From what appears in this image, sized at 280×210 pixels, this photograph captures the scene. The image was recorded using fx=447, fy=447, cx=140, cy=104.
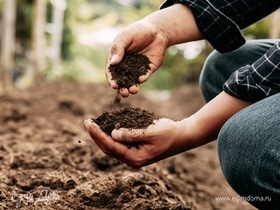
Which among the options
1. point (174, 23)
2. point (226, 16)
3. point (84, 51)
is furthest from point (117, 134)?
point (84, 51)

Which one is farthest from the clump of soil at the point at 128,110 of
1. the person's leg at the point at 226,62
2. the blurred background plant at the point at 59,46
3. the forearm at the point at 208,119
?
the blurred background plant at the point at 59,46

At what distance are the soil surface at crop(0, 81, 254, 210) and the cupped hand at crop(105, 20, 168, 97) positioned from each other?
37 cm

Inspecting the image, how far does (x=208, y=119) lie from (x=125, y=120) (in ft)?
0.89

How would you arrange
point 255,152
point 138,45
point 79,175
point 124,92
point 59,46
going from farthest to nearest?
point 59,46 < point 79,175 < point 138,45 < point 124,92 < point 255,152

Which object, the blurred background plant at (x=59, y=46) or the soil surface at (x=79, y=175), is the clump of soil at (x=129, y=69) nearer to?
the soil surface at (x=79, y=175)

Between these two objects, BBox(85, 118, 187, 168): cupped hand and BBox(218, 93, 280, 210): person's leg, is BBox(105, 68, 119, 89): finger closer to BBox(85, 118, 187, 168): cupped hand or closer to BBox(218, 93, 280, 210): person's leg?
BBox(85, 118, 187, 168): cupped hand

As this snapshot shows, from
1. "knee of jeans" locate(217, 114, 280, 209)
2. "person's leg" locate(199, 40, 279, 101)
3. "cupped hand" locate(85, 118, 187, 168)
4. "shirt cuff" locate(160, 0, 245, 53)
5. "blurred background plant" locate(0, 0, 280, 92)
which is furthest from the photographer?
"blurred background plant" locate(0, 0, 280, 92)

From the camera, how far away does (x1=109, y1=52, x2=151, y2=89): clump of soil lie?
5.16 ft

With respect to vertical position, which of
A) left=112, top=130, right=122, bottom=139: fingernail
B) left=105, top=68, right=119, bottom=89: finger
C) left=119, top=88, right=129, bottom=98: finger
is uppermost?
left=105, top=68, right=119, bottom=89: finger

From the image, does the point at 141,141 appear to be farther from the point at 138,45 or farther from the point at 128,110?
the point at 138,45

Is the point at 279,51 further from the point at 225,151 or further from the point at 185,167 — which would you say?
the point at 185,167

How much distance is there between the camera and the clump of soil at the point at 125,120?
1.44m

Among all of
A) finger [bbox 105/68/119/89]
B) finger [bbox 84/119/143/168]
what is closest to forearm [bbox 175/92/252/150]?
finger [bbox 84/119/143/168]

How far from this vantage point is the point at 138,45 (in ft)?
5.42
